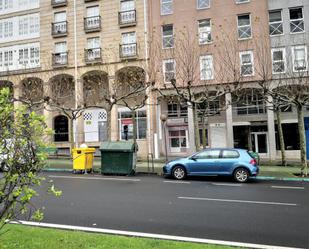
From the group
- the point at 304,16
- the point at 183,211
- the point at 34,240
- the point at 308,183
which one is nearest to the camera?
the point at 34,240

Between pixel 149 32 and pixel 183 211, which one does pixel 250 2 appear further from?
pixel 183 211

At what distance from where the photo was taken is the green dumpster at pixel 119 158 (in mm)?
16516

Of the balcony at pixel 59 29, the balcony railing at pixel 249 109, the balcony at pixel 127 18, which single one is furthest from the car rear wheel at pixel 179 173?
the balcony at pixel 59 29

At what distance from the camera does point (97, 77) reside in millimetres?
29766

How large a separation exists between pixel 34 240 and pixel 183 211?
409 centimetres

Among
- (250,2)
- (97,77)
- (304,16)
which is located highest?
(250,2)

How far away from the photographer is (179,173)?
15.2m

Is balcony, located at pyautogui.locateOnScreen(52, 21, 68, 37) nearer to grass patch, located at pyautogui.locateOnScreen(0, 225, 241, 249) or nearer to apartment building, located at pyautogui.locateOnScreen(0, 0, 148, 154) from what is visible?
apartment building, located at pyautogui.locateOnScreen(0, 0, 148, 154)

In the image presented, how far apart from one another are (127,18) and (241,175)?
779 inches

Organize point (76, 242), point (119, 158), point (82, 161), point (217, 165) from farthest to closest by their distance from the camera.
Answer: point (82, 161) → point (119, 158) → point (217, 165) → point (76, 242)

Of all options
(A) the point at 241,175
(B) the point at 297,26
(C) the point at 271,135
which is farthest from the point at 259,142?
(A) the point at 241,175

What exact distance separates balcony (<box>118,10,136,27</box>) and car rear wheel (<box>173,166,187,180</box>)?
56.9ft

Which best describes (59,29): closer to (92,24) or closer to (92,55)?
(92,24)

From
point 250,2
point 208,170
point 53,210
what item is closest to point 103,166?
point 208,170
